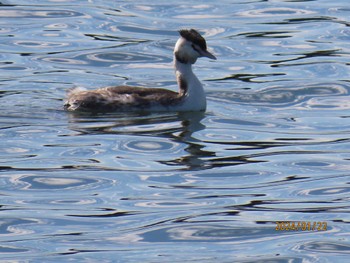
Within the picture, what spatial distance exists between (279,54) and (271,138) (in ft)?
17.2

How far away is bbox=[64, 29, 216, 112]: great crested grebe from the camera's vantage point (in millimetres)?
18172

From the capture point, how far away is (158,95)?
59.8 feet

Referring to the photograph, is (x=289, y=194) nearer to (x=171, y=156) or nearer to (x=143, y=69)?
(x=171, y=156)

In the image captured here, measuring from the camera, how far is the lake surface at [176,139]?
12.8 meters

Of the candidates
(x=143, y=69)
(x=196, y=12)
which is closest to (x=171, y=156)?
(x=143, y=69)

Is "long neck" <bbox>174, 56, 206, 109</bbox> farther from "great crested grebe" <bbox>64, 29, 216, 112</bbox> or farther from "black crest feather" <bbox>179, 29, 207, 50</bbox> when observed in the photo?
"black crest feather" <bbox>179, 29, 207, 50</bbox>
